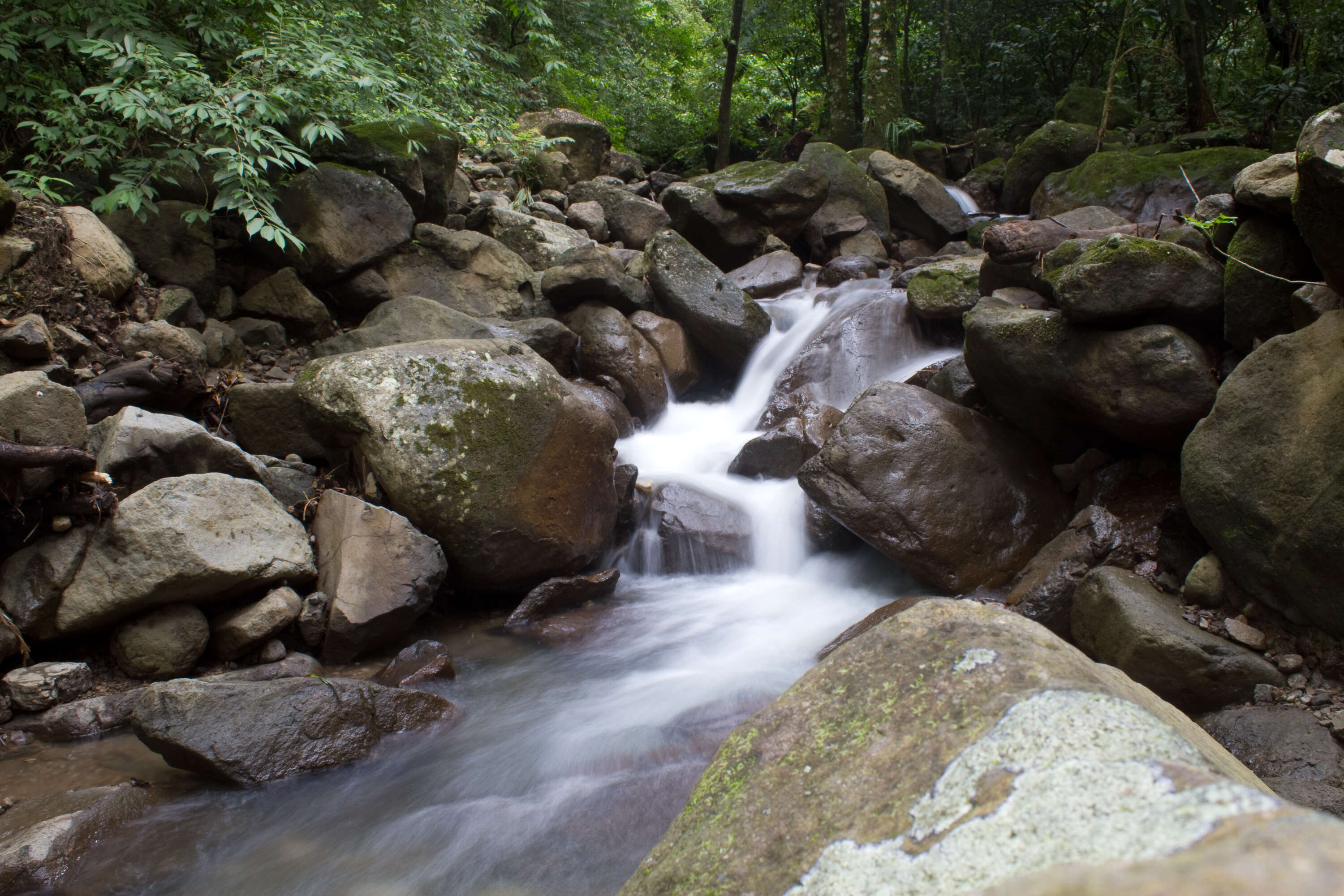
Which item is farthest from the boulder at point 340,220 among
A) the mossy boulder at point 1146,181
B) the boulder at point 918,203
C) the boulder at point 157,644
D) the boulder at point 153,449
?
the mossy boulder at point 1146,181

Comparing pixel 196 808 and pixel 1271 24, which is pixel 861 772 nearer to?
pixel 196 808

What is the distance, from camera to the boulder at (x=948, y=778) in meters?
1.05

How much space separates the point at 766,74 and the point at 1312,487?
1771 centimetres

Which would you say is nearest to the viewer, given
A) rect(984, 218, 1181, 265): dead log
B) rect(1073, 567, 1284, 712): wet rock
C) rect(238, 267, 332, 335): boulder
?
rect(1073, 567, 1284, 712): wet rock

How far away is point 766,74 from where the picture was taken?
1858cm

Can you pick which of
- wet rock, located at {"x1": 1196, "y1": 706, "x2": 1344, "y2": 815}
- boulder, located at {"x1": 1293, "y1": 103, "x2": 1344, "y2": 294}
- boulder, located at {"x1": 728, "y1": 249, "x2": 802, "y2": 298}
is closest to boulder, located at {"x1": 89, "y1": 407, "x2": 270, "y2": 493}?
wet rock, located at {"x1": 1196, "y1": 706, "x2": 1344, "y2": 815}

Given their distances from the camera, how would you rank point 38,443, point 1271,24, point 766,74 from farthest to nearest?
point 766,74 < point 1271,24 < point 38,443

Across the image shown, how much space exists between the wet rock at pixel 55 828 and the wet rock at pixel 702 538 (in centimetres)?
395

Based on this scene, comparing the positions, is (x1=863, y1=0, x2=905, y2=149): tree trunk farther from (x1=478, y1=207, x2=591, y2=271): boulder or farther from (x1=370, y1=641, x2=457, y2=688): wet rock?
(x1=370, y1=641, x2=457, y2=688): wet rock

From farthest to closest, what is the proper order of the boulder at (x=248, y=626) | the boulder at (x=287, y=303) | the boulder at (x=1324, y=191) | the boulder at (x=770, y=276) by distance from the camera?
the boulder at (x=770, y=276)
the boulder at (x=287, y=303)
the boulder at (x=248, y=626)
the boulder at (x=1324, y=191)

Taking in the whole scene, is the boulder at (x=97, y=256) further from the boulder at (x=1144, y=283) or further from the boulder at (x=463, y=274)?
the boulder at (x=1144, y=283)

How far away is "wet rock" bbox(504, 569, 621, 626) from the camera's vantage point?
18.2ft

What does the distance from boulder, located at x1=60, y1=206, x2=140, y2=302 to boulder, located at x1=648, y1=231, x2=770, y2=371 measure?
16.9ft

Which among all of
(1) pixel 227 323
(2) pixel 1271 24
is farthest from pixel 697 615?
(2) pixel 1271 24
